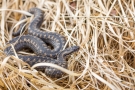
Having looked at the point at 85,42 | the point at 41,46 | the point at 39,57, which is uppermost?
the point at 85,42

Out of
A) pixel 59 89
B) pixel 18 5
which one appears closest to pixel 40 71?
pixel 59 89

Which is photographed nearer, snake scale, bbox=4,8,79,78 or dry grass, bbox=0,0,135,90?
dry grass, bbox=0,0,135,90

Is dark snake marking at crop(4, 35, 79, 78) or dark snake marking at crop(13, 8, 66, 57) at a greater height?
dark snake marking at crop(13, 8, 66, 57)

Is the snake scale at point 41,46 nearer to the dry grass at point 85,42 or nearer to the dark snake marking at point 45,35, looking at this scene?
the dark snake marking at point 45,35

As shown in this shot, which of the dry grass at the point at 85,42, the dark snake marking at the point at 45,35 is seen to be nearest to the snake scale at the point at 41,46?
the dark snake marking at the point at 45,35

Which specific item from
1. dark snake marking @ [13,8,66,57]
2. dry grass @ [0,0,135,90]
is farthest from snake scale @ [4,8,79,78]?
dry grass @ [0,0,135,90]

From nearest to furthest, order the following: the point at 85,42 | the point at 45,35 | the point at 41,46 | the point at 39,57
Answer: the point at 85,42, the point at 39,57, the point at 41,46, the point at 45,35

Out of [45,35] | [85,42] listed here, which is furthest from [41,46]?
[85,42]

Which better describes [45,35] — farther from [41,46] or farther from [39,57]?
[39,57]

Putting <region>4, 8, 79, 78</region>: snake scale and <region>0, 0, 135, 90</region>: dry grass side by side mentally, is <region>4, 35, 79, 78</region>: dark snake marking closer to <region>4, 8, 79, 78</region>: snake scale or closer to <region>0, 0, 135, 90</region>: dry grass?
<region>4, 8, 79, 78</region>: snake scale
